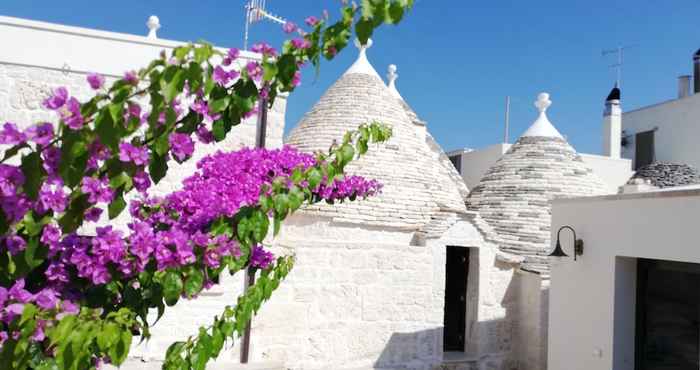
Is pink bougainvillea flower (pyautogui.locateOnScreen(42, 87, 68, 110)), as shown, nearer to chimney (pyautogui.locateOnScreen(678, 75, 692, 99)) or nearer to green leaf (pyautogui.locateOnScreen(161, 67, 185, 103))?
green leaf (pyautogui.locateOnScreen(161, 67, 185, 103))

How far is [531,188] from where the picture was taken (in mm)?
14367

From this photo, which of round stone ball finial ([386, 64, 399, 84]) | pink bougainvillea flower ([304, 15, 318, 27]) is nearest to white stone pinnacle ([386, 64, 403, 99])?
round stone ball finial ([386, 64, 399, 84])

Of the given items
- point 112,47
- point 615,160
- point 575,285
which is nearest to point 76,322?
point 112,47

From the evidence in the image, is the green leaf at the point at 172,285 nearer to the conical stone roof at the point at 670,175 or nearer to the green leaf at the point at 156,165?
the green leaf at the point at 156,165

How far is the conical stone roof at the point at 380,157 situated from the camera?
39.9ft

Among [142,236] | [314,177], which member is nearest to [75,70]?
[314,177]

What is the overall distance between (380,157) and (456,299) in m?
3.96

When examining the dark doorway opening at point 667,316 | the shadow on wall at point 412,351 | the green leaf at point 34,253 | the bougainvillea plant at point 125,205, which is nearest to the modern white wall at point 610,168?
the shadow on wall at point 412,351

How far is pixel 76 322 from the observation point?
146 cm

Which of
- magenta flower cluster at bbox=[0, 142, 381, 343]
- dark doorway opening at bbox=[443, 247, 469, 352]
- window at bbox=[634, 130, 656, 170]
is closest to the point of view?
magenta flower cluster at bbox=[0, 142, 381, 343]

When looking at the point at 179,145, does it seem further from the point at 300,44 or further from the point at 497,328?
the point at 497,328

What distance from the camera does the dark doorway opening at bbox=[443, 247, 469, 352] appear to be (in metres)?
13.2

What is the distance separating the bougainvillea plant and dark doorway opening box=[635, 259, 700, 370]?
5.97 m

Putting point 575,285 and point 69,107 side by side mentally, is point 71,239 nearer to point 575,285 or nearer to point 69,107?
point 69,107
